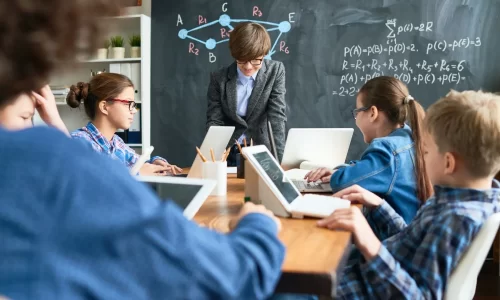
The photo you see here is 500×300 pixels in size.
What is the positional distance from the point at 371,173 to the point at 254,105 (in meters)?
1.22

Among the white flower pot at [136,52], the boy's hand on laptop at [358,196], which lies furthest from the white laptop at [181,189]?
the white flower pot at [136,52]

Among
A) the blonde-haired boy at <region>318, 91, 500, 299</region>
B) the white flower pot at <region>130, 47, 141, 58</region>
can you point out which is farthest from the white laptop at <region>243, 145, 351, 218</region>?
the white flower pot at <region>130, 47, 141, 58</region>

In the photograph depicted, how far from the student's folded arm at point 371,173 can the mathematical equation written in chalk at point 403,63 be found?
2050 mm

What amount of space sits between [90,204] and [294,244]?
1.69 feet

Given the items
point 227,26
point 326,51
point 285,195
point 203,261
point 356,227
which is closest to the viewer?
point 203,261

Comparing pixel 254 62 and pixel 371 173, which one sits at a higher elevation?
pixel 254 62

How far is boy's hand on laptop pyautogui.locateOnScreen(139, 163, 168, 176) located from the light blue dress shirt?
743 mm

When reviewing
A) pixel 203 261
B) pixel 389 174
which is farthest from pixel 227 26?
pixel 203 261

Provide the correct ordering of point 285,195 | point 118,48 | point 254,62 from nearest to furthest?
point 285,195 → point 254,62 → point 118,48

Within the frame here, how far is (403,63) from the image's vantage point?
11.4 feet

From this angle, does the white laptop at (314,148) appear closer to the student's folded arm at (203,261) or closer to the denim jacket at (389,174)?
the denim jacket at (389,174)

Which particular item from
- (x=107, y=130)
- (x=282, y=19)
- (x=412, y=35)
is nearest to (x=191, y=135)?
(x=282, y=19)

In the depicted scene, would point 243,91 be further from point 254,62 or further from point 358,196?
point 358,196

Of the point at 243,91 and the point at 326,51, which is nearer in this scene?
the point at 243,91
